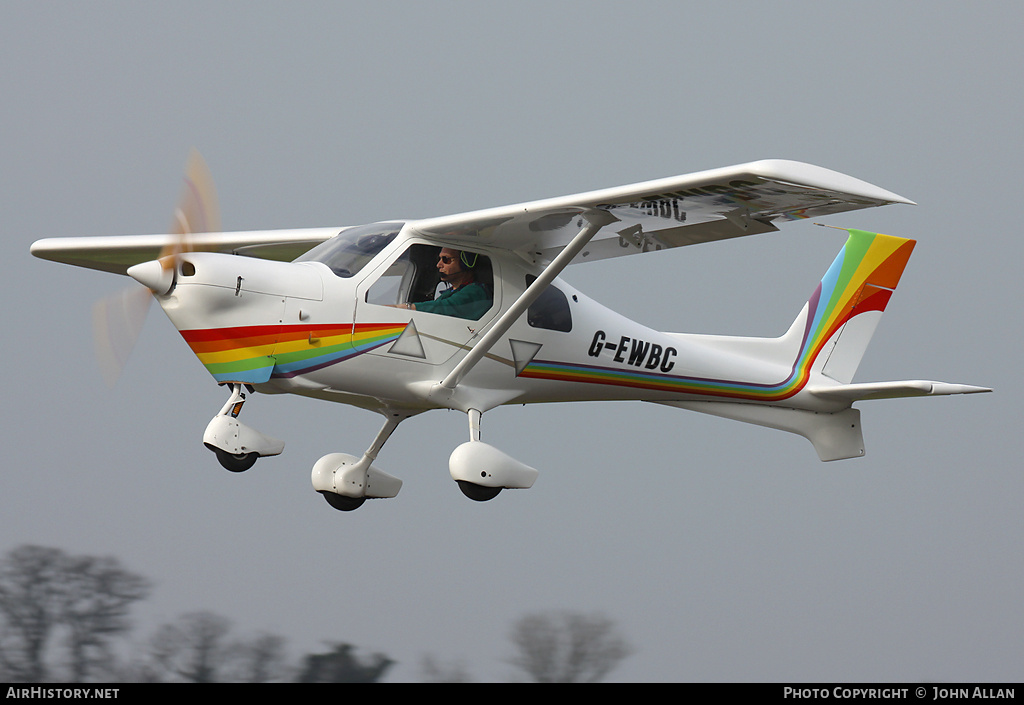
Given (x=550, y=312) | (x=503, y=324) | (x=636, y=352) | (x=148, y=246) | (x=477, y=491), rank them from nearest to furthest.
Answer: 1. (x=477, y=491)
2. (x=503, y=324)
3. (x=550, y=312)
4. (x=636, y=352)
5. (x=148, y=246)

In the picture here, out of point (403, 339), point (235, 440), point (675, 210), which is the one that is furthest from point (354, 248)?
point (675, 210)

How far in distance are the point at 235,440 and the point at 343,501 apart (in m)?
2.40

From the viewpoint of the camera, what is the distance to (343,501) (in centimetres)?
1113

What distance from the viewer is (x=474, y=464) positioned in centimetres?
941

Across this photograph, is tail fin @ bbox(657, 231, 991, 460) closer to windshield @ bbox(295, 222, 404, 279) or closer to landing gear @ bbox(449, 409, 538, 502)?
landing gear @ bbox(449, 409, 538, 502)

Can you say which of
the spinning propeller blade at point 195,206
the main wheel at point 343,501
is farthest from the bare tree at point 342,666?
the spinning propeller blade at point 195,206

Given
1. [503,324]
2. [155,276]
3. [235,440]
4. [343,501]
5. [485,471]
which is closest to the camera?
[155,276]

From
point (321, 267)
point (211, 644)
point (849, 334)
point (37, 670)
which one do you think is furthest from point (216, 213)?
point (37, 670)

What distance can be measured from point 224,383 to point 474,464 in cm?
207

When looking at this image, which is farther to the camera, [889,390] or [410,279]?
[889,390]

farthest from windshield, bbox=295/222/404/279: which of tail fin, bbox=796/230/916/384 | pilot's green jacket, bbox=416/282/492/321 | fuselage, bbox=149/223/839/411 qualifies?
tail fin, bbox=796/230/916/384

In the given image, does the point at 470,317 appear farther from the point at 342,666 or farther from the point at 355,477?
the point at 342,666

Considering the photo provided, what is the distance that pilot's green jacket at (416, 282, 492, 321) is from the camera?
9.73 m
